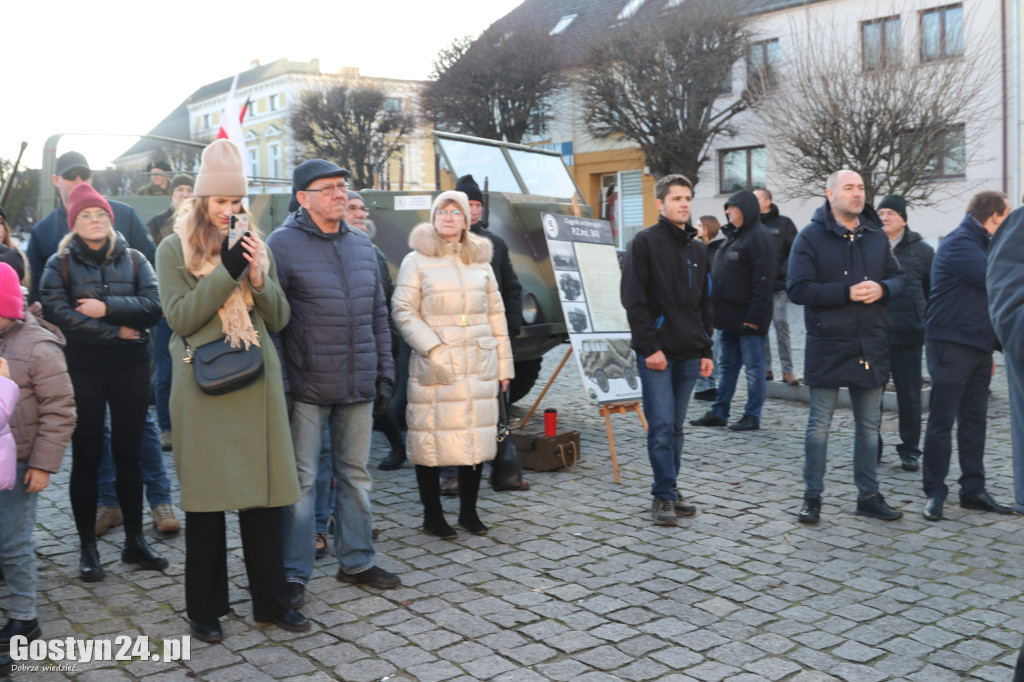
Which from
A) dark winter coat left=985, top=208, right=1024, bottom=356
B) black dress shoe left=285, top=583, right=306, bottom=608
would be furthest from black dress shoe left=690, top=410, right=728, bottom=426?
dark winter coat left=985, top=208, right=1024, bottom=356

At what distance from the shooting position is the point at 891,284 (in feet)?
18.6

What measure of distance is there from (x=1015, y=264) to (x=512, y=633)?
243 centimetres

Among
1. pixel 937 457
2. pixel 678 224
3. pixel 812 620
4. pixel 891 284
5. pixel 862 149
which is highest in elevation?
pixel 862 149

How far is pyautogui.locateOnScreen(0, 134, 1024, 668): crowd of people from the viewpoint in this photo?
3.98m

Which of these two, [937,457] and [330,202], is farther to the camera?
[937,457]

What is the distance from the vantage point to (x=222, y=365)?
3.91 meters

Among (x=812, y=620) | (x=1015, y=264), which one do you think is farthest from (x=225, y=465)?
(x=1015, y=264)

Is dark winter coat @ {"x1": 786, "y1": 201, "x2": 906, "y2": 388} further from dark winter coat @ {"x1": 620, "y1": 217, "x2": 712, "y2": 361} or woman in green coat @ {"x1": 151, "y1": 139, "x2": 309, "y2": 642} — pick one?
Answer: woman in green coat @ {"x1": 151, "y1": 139, "x2": 309, "y2": 642}

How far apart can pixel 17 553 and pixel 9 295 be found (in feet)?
3.54

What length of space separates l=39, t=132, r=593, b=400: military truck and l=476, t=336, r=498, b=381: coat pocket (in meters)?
1.99

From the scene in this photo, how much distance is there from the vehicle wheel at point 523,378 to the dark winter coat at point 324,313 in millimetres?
3980

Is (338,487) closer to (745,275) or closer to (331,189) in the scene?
(331,189)

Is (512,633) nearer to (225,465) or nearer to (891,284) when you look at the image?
(225,465)

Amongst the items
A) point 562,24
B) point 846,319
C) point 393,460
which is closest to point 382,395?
point 393,460
